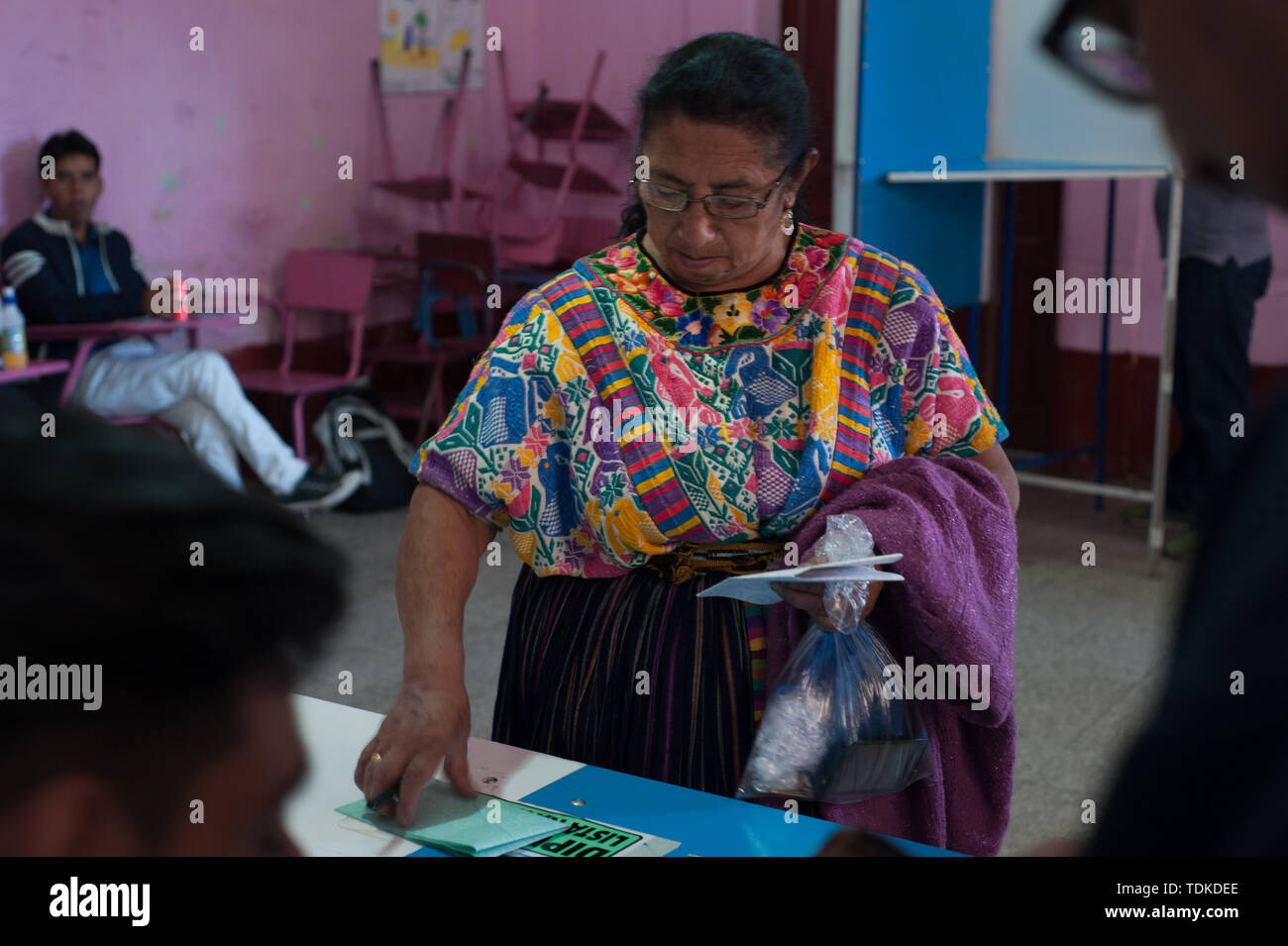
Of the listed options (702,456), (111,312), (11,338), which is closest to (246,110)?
(111,312)

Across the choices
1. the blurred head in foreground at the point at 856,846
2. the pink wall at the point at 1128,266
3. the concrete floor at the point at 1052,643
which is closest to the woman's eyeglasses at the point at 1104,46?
the blurred head in foreground at the point at 856,846

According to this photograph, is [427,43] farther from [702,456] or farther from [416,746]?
[416,746]

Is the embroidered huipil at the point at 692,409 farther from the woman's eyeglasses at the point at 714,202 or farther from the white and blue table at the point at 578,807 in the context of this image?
the white and blue table at the point at 578,807

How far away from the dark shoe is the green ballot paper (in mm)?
3823

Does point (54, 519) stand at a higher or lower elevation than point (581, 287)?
lower

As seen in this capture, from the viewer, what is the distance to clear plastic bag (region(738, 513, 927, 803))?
1429 mm

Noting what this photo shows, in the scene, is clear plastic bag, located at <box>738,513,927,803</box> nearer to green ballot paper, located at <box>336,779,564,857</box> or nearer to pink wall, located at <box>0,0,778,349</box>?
green ballot paper, located at <box>336,779,564,857</box>

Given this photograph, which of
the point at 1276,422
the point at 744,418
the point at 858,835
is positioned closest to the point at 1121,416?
the point at 744,418

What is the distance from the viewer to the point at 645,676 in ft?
5.13

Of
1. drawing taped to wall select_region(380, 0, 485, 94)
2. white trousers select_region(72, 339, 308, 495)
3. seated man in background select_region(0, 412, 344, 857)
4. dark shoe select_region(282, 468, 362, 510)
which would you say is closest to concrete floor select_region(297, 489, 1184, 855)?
dark shoe select_region(282, 468, 362, 510)

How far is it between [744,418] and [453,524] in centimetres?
36

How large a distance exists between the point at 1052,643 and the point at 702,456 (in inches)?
100

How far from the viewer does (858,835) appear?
0.93 m
